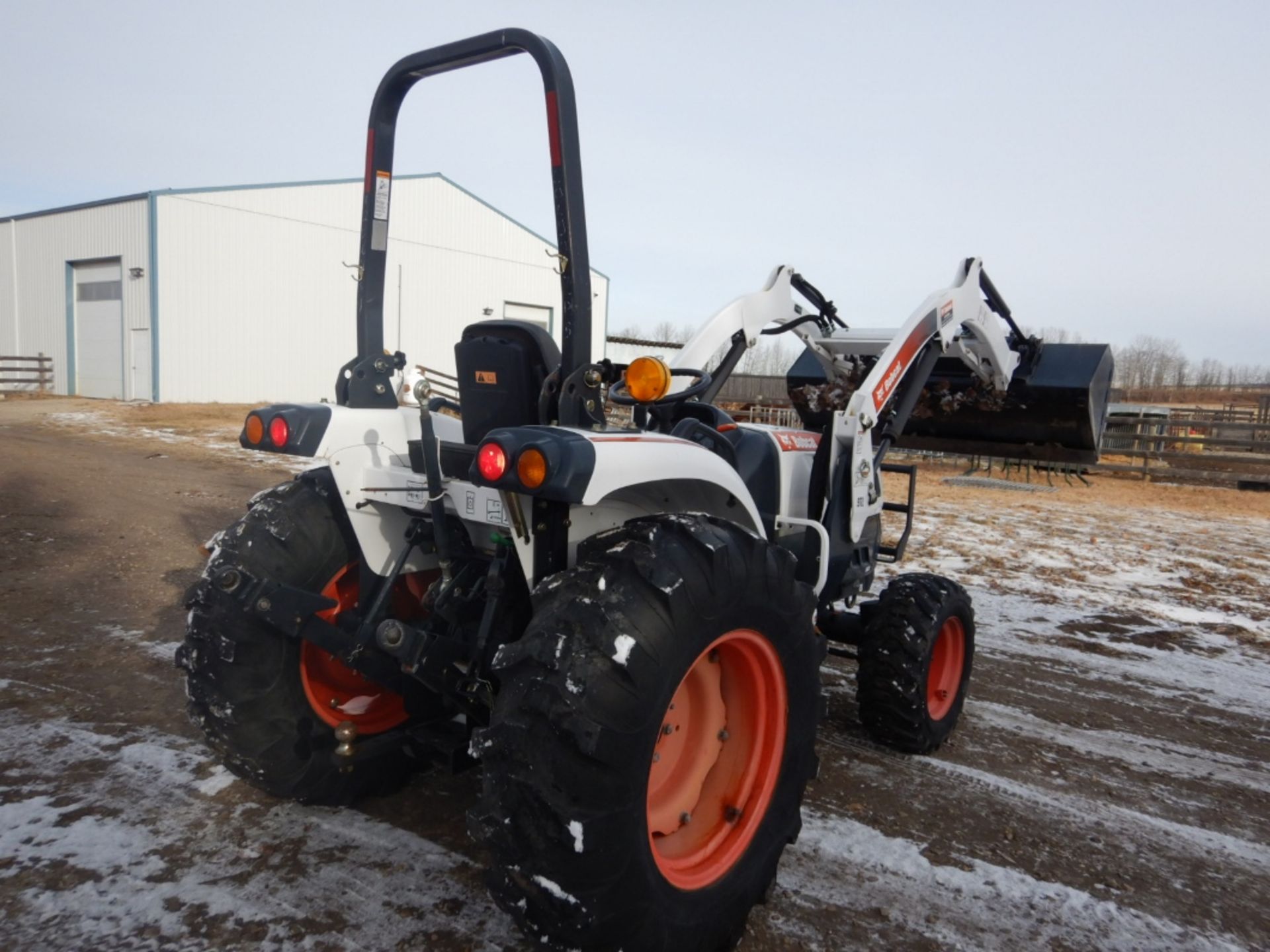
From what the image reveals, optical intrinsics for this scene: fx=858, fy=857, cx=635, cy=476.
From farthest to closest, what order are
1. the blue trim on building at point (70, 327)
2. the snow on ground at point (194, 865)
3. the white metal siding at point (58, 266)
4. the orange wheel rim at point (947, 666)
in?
1. the blue trim on building at point (70, 327)
2. the white metal siding at point (58, 266)
3. the orange wheel rim at point (947, 666)
4. the snow on ground at point (194, 865)

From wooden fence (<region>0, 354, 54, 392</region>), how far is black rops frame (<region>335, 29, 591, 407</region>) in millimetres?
28328

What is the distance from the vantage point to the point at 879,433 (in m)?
4.31

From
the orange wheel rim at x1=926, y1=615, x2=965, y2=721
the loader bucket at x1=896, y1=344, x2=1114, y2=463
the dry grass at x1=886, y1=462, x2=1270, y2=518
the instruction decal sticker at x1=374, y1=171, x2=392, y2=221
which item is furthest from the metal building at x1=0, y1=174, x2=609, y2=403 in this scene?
the instruction decal sticker at x1=374, y1=171, x2=392, y2=221

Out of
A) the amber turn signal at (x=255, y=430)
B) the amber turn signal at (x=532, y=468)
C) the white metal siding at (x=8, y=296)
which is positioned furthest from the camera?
the white metal siding at (x=8, y=296)

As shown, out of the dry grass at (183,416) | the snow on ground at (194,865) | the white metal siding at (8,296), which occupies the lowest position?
the snow on ground at (194,865)

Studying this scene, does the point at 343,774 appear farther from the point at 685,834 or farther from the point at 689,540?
the point at 689,540

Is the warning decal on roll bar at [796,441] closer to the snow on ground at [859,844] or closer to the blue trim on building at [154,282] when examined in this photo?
the snow on ground at [859,844]

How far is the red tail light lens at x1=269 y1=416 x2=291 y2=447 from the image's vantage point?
281 centimetres

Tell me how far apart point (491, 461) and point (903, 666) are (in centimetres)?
244

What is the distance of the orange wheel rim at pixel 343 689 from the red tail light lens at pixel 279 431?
497 mm

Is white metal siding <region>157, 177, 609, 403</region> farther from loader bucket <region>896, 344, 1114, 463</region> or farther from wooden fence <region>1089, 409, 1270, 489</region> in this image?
loader bucket <region>896, 344, 1114, 463</region>

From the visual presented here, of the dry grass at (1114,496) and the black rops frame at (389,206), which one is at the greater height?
the black rops frame at (389,206)

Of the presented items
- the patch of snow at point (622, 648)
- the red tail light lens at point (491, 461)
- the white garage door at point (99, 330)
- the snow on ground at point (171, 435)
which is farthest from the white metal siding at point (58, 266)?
the patch of snow at point (622, 648)

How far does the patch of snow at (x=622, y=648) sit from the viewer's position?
204 cm
